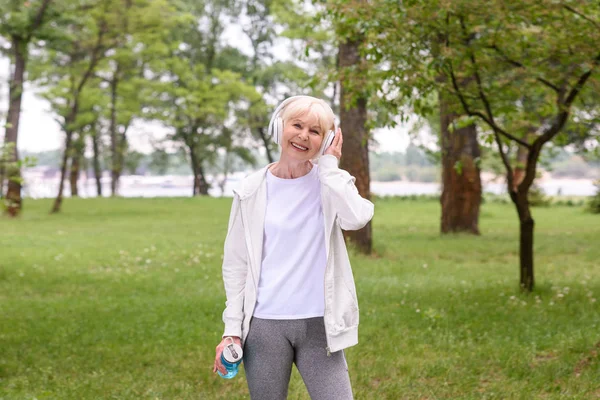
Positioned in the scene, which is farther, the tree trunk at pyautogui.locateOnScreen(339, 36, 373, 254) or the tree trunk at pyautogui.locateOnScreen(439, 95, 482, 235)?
the tree trunk at pyautogui.locateOnScreen(439, 95, 482, 235)

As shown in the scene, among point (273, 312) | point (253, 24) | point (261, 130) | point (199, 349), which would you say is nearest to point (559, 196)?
point (261, 130)

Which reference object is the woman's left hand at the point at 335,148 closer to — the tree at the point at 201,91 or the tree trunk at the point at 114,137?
the tree trunk at the point at 114,137

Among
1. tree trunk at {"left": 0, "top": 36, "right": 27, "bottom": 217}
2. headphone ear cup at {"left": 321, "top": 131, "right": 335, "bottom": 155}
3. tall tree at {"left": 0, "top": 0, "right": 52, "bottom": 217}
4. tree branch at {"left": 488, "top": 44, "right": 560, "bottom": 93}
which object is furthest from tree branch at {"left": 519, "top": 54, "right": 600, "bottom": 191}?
tree trunk at {"left": 0, "top": 36, "right": 27, "bottom": 217}

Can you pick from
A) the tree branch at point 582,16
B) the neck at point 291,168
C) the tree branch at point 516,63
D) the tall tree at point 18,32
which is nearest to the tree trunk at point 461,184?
the tree branch at point 516,63

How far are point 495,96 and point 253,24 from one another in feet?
130

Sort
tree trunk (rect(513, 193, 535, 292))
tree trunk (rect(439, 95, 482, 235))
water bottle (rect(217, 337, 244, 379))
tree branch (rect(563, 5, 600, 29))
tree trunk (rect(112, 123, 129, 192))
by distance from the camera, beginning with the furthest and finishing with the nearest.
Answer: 1. tree trunk (rect(112, 123, 129, 192))
2. tree trunk (rect(439, 95, 482, 235))
3. tree trunk (rect(513, 193, 535, 292))
4. tree branch (rect(563, 5, 600, 29))
5. water bottle (rect(217, 337, 244, 379))

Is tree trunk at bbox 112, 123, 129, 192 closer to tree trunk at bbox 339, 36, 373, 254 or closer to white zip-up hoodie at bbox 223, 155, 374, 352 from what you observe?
tree trunk at bbox 339, 36, 373, 254

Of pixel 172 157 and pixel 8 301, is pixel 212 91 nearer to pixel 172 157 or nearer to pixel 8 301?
pixel 172 157

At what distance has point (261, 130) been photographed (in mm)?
47125

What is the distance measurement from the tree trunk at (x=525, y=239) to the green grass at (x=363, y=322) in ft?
0.79

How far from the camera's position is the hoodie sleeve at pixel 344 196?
3.00 meters

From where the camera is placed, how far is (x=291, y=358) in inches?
124

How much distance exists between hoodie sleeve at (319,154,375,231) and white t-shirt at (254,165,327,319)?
12cm

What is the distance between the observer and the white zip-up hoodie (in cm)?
303
